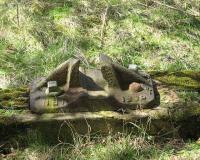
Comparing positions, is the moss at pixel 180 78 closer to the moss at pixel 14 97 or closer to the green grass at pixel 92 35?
the green grass at pixel 92 35

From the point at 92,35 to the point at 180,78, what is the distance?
199 centimetres

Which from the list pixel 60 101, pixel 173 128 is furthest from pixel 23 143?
pixel 173 128

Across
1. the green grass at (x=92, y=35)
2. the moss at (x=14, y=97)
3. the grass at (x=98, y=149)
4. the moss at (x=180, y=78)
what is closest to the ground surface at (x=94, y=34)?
the green grass at (x=92, y=35)

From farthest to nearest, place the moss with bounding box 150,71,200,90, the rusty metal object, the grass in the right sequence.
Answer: the moss with bounding box 150,71,200,90
the rusty metal object
the grass

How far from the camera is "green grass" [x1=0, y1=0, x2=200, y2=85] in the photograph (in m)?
6.09

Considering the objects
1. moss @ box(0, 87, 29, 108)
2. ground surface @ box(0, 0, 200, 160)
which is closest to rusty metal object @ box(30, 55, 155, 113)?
moss @ box(0, 87, 29, 108)

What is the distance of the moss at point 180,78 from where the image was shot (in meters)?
4.87

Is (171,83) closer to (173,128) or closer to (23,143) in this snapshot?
(173,128)

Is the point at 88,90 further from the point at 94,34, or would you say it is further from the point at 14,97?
the point at 94,34

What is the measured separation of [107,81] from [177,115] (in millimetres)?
728

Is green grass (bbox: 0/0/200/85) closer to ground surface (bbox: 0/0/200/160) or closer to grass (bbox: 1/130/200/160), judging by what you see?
ground surface (bbox: 0/0/200/160)

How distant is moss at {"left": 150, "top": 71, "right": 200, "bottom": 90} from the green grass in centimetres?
105

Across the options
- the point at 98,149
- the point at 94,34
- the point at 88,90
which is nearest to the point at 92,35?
the point at 94,34

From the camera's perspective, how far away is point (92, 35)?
661cm
